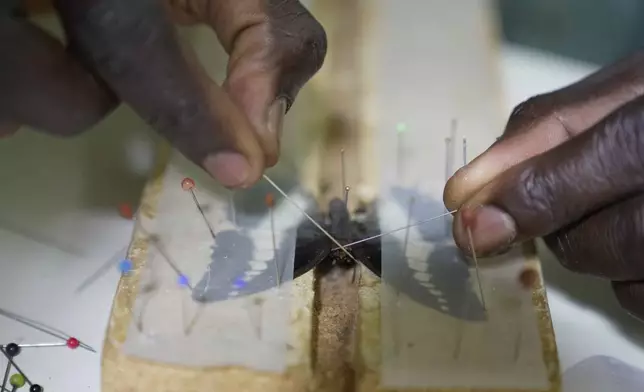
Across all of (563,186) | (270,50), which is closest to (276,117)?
(270,50)

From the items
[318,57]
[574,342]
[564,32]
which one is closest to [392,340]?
[574,342]

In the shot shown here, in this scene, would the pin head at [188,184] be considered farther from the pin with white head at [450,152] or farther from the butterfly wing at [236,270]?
the pin with white head at [450,152]

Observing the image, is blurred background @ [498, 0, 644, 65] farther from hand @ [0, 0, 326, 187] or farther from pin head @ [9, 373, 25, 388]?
pin head @ [9, 373, 25, 388]

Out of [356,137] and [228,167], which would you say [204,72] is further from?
[356,137]

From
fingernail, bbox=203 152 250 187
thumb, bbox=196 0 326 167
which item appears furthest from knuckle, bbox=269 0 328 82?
fingernail, bbox=203 152 250 187

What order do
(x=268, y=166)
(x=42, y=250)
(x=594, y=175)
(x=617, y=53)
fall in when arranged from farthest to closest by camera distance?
(x=617, y=53) → (x=42, y=250) → (x=268, y=166) → (x=594, y=175)

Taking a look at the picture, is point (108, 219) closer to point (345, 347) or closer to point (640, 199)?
point (345, 347)

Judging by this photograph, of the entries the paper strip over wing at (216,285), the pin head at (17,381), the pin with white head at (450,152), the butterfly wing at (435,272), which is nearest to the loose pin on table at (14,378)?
the pin head at (17,381)
